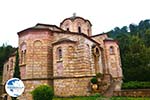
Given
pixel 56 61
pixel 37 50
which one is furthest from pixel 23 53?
pixel 56 61

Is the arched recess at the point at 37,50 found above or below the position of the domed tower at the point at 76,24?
below

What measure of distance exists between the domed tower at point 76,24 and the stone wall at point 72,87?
12.6 metres

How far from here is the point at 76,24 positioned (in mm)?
34312

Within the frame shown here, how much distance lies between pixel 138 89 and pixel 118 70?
43.6ft

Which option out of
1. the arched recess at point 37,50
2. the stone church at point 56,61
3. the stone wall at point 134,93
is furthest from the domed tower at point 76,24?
the stone wall at point 134,93

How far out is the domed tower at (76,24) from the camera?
34.2 metres

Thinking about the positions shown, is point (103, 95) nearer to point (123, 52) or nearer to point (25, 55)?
point (25, 55)

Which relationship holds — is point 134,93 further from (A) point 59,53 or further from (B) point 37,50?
(B) point 37,50

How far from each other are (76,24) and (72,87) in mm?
14001

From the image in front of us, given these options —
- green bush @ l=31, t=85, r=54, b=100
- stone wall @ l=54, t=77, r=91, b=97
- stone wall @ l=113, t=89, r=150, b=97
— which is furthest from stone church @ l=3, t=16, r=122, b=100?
green bush @ l=31, t=85, r=54, b=100

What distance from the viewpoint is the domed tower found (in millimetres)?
34250

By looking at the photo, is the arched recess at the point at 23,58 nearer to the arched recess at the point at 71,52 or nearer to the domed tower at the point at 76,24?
the arched recess at the point at 71,52

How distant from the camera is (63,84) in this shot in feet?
76.1

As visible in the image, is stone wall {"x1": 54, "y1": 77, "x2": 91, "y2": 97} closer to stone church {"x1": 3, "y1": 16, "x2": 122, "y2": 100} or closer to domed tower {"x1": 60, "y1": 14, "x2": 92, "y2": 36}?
stone church {"x1": 3, "y1": 16, "x2": 122, "y2": 100}
